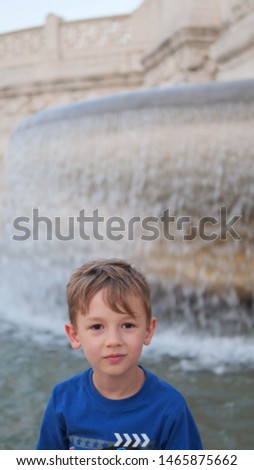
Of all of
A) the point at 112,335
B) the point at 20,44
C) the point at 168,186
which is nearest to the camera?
the point at 112,335

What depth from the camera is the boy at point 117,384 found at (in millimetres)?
1102

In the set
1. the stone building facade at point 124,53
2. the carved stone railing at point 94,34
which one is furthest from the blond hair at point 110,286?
the carved stone railing at point 94,34

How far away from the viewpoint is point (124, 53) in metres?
9.34

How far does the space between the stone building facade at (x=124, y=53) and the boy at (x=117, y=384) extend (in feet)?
18.6

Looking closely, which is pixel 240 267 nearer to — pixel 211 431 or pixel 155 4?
pixel 211 431

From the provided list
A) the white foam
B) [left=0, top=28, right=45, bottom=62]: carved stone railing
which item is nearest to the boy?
the white foam

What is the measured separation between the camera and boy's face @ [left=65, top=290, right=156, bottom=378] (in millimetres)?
1102

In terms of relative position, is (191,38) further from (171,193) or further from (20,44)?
(20,44)

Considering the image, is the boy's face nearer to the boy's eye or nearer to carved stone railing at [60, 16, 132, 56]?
the boy's eye

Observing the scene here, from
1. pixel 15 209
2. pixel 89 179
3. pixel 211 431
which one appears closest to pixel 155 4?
pixel 15 209

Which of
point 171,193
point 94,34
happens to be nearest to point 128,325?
point 171,193

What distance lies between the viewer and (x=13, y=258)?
6914 millimetres

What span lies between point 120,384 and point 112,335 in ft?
0.34

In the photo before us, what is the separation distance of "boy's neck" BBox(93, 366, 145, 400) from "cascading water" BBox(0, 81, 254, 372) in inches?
86.8
